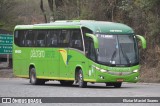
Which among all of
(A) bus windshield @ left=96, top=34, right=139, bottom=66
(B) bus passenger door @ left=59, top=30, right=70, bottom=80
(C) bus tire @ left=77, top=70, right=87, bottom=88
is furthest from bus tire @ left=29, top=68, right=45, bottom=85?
(A) bus windshield @ left=96, top=34, right=139, bottom=66

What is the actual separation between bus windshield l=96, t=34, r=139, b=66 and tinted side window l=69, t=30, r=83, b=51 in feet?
4.62

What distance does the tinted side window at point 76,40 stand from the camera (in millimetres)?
29955

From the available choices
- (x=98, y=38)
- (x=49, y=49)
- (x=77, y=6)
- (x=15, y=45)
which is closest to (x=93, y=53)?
(x=98, y=38)

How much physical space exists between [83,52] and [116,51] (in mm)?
1738

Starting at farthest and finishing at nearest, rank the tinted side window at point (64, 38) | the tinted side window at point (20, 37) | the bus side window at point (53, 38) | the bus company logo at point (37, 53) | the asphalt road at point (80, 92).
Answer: the tinted side window at point (20, 37), the bus company logo at point (37, 53), the bus side window at point (53, 38), the tinted side window at point (64, 38), the asphalt road at point (80, 92)

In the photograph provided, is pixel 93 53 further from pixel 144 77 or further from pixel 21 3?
pixel 21 3

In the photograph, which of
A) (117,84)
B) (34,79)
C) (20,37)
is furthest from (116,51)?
(20,37)

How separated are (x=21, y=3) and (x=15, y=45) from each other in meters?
33.9

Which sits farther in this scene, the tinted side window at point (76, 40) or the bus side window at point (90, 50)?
the tinted side window at point (76, 40)

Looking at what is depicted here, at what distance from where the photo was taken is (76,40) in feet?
99.4

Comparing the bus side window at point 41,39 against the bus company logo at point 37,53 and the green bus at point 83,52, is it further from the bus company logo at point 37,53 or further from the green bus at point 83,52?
the bus company logo at point 37,53

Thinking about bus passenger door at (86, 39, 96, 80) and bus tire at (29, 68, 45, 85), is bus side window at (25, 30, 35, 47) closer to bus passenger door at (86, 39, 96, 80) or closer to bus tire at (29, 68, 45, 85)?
bus tire at (29, 68, 45, 85)

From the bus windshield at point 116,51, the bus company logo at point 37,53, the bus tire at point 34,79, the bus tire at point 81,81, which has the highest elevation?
the bus windshield at point 116,51

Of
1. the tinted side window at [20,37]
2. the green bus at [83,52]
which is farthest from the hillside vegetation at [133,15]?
the tinted side window at [20,37]
